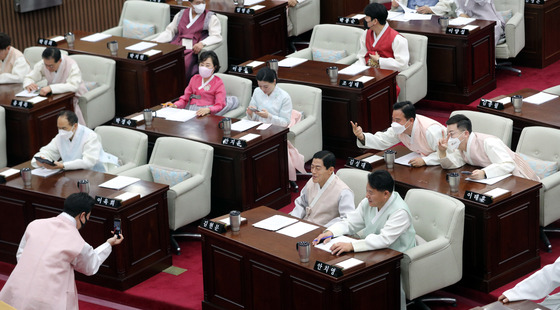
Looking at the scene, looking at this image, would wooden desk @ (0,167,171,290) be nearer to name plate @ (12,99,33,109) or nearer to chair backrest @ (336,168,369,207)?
chair backrest @ (336,168,369,207)

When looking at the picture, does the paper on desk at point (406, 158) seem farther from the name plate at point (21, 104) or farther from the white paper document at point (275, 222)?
the name plate at point (21, 104)

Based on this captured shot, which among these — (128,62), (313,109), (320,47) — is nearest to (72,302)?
(313,109)

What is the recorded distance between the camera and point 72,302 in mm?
5496

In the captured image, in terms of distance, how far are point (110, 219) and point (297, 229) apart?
50.6 inches

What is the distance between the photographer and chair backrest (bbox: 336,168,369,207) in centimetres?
648

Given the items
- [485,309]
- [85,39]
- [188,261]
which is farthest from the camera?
[85,39]

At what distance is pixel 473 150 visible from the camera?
6648mm

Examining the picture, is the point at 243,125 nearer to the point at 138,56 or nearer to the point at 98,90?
the point at 138,56

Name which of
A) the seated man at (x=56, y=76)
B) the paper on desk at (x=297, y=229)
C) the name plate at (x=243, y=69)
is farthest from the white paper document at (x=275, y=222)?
the seated man at (x=56, y=76)

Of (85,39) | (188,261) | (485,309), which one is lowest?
(188,261)

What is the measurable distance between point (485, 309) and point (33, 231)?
94.3 inches

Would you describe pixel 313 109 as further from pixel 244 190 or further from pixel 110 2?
pixel 110 2

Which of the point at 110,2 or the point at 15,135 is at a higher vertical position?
the point at 110,2

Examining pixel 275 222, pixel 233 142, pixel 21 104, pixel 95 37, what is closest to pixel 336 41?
pixel 95 37
